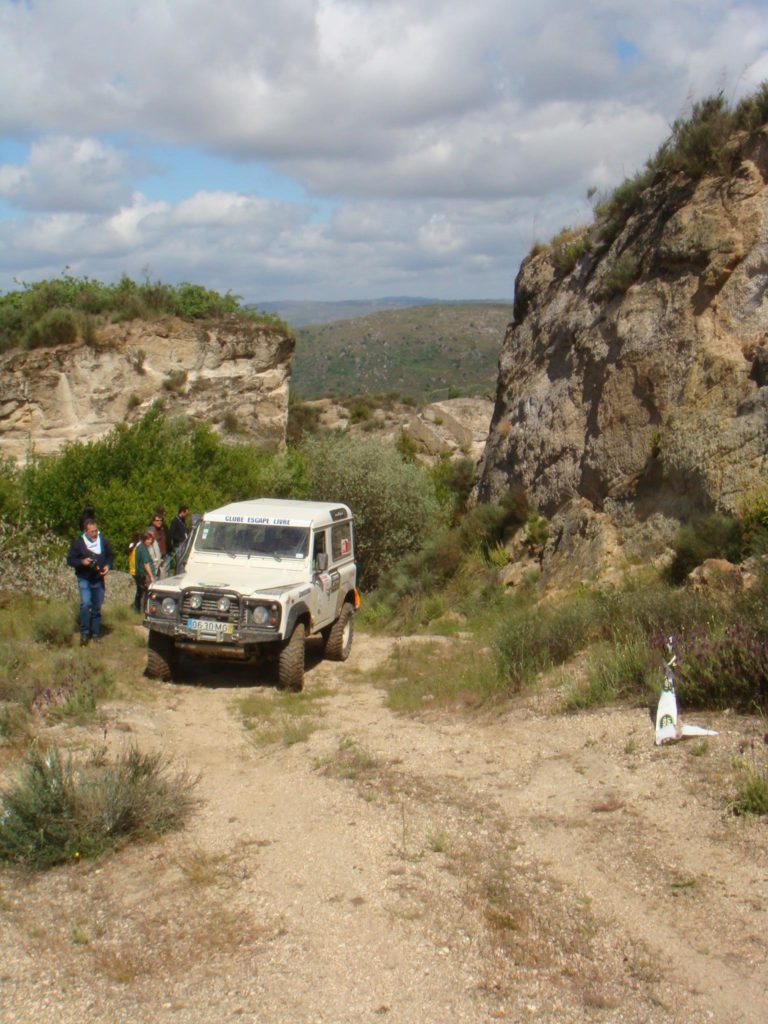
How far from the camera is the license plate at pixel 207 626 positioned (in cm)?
1004

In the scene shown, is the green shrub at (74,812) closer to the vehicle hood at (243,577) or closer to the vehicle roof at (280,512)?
the vehicle hood at (243,577)

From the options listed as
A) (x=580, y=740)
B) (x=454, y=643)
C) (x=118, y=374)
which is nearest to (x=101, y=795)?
(x=580, y=740)

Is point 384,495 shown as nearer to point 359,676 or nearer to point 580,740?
point 359,676

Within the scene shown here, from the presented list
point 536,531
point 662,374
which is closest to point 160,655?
point 536,531

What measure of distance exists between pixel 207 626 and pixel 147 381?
18.9m

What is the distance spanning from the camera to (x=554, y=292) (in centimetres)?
1891

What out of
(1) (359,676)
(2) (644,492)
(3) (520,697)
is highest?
(2) (644,492)

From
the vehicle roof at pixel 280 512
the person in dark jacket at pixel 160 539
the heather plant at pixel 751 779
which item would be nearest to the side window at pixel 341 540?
the vehicle roof at pixel 280 512

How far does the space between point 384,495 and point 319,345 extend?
97.9 meters

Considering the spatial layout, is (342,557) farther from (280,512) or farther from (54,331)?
(54,331)

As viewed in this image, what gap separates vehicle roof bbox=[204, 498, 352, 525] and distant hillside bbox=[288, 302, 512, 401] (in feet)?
222

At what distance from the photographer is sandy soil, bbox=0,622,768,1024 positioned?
4.23 meters

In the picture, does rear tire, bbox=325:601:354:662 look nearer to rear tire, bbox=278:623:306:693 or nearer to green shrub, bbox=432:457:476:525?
rear tire, bbox=278:623:306:693

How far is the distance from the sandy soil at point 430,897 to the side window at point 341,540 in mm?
4769
